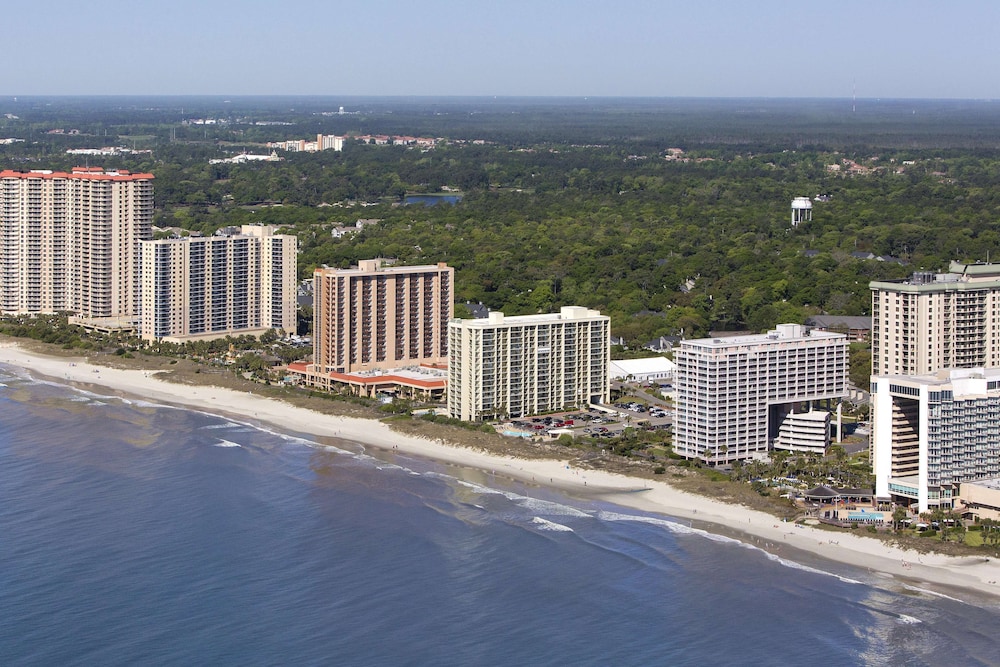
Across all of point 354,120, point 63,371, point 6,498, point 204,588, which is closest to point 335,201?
point 63,371

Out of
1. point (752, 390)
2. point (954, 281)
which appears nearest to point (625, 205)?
point (954, 281)

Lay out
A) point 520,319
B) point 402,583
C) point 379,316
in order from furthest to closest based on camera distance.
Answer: point 379,316
point 520,319
point 402,583

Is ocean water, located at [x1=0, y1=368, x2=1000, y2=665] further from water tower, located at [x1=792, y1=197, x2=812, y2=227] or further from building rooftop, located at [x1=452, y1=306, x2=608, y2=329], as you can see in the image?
water tower, located at [x1=792, y1=197, x2=812, y2=227]

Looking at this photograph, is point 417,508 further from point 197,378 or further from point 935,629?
point 197,378

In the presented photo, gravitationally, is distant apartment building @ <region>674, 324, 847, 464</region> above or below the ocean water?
above

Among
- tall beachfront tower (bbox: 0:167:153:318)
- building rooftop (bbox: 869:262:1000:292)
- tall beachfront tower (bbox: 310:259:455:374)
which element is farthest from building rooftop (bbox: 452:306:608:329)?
tall beachfront tower (bbox: 0:167:153:318)

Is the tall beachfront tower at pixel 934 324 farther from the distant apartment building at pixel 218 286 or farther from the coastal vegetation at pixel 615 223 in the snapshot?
the distant apartment building at pixel 218 286

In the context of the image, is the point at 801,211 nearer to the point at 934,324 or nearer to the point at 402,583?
the point at 934,324
